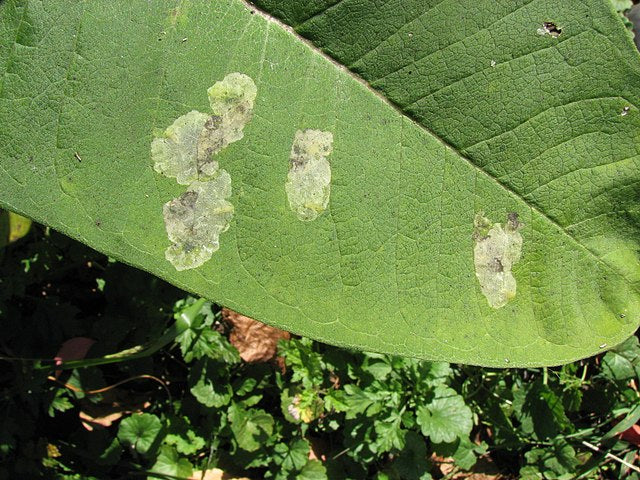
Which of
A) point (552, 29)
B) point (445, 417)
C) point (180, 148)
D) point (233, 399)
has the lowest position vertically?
point (445, 417)

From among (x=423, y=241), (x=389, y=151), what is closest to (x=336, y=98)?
(x=389, y=151)

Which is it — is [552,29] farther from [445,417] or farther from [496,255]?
[445,417]

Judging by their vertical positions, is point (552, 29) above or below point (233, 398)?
above

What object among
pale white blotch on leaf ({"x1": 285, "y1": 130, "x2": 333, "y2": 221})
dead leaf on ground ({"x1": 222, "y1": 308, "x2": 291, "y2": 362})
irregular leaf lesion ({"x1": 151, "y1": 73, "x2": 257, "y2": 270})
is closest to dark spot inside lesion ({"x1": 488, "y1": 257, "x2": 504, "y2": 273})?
pale white blotch on leaf ({"x1": 285, "y1": 130, "x2": 333, "y2": 221})

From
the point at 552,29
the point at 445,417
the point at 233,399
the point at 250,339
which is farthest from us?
the point at 250,339

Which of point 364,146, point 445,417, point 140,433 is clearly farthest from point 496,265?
point 140,433

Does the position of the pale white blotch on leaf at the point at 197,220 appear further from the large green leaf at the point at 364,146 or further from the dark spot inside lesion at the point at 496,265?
the dark spot inside lesion at the point at 496,265
